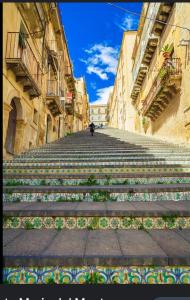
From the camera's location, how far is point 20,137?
9.41 m

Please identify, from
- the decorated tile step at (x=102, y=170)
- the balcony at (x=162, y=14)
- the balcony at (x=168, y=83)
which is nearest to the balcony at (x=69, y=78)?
the balcony at (x=162, y=14)

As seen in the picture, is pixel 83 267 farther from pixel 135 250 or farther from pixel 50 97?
pixel 50 97

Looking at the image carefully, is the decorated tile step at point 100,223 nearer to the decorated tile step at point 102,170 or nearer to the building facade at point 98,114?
the decorated tile step at point 102,170

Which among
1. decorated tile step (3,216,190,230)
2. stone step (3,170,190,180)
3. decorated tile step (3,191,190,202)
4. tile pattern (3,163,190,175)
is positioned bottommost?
decorated tile step (3,216,190,230)

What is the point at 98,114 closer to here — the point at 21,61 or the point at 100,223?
the point at 21,61

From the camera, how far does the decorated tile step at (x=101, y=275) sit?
200 cm

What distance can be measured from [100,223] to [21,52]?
9.69 metres

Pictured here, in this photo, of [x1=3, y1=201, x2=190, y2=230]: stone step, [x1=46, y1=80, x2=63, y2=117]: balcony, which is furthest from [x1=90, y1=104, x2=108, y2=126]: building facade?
[x1=3, y1=201, x2=190, y2=230]: stone step

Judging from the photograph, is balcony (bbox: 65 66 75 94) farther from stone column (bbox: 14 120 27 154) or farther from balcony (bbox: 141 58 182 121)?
stone column (bbox: 14 120 27 154)

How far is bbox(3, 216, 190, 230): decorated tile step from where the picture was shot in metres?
2.86

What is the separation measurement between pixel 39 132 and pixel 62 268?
1107cm

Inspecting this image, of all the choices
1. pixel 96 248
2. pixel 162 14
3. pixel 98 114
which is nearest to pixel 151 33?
pixel 162 14

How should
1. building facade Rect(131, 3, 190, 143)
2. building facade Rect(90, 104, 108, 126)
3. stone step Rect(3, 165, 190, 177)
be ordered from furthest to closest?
building facade Rect(90, 104, 108, 126)
building facade Rect(131, 3, 190, 143)
stone step Rect(3, 165, 190, 177)

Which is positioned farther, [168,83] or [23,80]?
[168,83]
